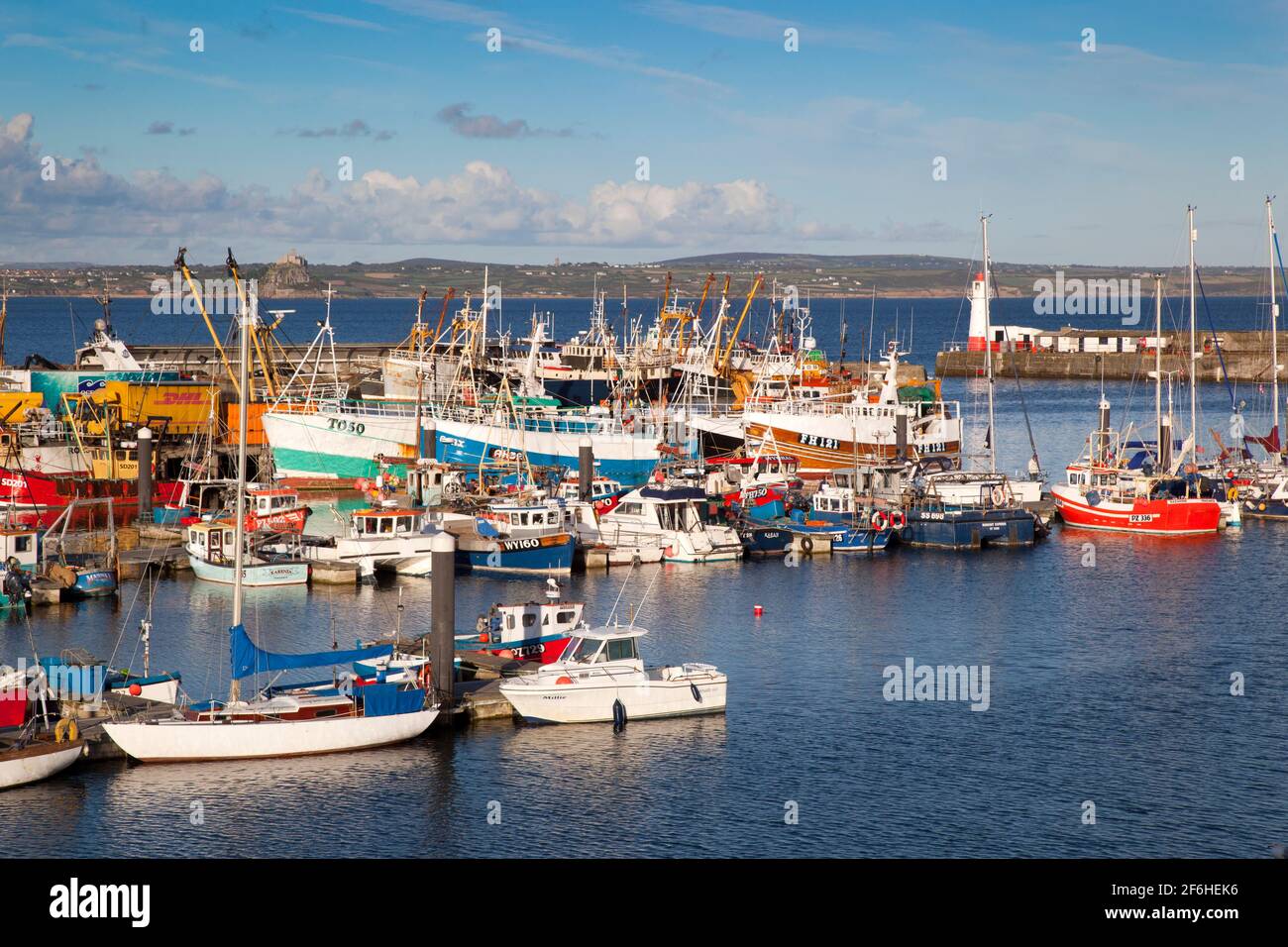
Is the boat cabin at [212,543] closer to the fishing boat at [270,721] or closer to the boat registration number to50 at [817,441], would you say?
the fishing boat at [270,721]

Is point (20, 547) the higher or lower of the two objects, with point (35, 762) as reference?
higher

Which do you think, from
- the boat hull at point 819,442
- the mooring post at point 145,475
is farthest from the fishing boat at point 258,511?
the boat hull at point 819,442

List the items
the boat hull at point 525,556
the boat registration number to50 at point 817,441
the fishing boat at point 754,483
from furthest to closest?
the boat registration number to50 at point 817,441, the fishing boat at point 754,483, the boat hull at point 525,556

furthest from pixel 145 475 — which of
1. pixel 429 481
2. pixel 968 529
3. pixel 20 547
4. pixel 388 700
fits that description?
pixel 968 529

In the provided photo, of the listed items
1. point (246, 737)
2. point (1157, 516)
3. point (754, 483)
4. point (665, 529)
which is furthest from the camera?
point (754, 483)

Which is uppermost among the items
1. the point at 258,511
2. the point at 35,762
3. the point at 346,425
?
the point at 346,425

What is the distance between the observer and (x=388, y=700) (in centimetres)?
2647

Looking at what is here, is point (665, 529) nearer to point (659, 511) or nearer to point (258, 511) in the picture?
point (659, 511)

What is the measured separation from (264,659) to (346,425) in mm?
35377

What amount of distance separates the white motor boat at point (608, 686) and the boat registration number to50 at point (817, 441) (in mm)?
35586

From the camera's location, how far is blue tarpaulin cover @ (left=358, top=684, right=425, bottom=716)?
2628 cm

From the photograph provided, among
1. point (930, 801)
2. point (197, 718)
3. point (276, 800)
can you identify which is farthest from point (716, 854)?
point (197, 718)

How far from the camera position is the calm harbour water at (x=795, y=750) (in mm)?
22797

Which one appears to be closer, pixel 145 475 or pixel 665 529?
pixel 665 529
